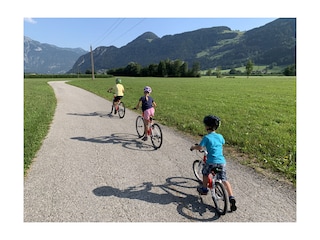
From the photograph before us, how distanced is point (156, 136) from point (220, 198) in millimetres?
3618

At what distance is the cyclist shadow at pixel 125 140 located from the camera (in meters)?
7.15

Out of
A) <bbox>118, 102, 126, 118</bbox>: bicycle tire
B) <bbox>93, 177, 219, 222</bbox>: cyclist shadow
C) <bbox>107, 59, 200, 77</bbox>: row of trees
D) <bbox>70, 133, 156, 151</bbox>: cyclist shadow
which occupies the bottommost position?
<bbox>93, 177, 219, 222</bbox>: cyclist shadow

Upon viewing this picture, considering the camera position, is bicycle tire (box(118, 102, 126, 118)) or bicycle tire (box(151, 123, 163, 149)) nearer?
bicycle tire (box(151, 123, 163, 149))

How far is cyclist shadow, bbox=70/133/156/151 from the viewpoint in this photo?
23.4ft

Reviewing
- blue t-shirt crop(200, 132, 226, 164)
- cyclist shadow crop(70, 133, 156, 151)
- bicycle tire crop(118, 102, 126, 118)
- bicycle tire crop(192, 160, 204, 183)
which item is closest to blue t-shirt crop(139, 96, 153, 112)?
cyclist shadow crop(70, 133, 156, 151)

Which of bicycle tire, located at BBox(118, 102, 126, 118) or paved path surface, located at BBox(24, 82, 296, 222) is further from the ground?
bicycle tire, located at BBox(118, 102, 126, 118)

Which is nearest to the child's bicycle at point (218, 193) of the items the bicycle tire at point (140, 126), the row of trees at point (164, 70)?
the bicycle tire at point (140, 126)

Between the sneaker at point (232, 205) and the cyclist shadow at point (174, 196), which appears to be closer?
the sneaker at point (232, 205)

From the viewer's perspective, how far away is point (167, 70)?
107 m

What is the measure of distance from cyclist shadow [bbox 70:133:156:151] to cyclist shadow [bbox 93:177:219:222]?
2.33 meters

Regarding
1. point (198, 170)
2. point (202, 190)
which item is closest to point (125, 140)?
point (198, 170)

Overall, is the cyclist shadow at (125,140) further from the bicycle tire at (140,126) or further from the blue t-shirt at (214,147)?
the blue t-shirt at (214,147)

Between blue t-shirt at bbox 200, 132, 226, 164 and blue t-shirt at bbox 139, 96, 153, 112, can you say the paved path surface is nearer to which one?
blue t-shirt at bbox 200, 132, 226, 164

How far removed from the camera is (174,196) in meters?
4.29
